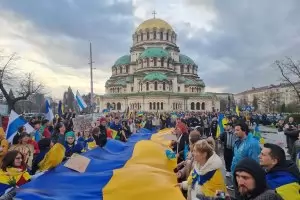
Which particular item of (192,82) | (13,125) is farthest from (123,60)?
(13,125)

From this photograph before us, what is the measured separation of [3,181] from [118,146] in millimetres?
6218

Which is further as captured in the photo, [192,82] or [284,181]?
[192,82]

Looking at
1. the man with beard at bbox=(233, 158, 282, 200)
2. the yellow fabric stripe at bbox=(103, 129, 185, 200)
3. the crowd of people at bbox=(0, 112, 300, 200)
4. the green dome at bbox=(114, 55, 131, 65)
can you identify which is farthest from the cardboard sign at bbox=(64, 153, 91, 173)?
the green dome at bbox=(114, 55, 131, 65)

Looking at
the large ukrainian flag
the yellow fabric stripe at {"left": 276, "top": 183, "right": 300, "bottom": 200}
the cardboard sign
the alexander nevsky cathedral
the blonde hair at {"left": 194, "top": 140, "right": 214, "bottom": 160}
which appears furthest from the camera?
the alexander nevsky cathedral

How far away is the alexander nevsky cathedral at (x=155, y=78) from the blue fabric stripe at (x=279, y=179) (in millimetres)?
75435

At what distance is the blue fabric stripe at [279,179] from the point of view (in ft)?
11.9

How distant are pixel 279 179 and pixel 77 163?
14.6 feet

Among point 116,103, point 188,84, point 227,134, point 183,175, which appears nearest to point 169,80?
point 188,84

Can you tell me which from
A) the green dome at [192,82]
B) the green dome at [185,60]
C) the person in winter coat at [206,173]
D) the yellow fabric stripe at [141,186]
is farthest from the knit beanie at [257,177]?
the green dome at [185,60]

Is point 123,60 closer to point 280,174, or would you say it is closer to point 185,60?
point 185,60

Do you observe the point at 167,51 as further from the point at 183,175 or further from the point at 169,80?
the point at 183,175

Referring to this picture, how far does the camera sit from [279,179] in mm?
3664

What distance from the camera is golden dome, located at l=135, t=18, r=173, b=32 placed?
8656 cm

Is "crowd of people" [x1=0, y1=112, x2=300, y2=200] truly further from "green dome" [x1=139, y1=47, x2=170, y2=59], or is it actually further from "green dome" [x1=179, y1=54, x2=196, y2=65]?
"green dome" [x1=179, y1=54, x2=196, y2=65]
